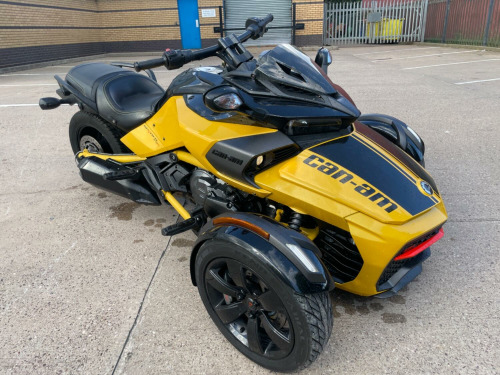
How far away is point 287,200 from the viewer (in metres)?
1.89

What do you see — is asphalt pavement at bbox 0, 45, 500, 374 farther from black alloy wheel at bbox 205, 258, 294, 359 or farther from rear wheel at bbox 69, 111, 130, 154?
rear wheel at bbox 69, 111, 130, 154

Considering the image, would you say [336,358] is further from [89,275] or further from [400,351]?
[89,275]

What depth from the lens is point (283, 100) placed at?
Answer: 1867 millimetres

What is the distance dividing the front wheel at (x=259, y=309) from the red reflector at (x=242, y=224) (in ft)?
0.36

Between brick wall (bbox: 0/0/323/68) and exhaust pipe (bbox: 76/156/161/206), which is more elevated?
brick wall (bbox: 0/0/323/68)

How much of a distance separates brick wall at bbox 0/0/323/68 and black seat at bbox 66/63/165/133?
12730 millimetres

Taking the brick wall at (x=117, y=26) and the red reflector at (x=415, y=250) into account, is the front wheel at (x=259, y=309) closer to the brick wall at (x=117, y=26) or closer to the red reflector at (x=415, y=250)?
the red reflector at (x=415, y=250)

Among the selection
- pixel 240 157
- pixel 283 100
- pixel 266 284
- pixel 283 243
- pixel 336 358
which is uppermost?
pixel 283 100

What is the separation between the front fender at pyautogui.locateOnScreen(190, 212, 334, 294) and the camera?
1.58 metres

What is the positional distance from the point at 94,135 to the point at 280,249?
8.99ft

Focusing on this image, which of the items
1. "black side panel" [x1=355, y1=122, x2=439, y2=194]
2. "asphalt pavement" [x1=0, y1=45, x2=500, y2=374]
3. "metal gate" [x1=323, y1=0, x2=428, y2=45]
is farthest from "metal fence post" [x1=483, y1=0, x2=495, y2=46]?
"black side panel" [x1=355, y1=122, x2=439, y2=194]

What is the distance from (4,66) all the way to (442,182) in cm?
1387

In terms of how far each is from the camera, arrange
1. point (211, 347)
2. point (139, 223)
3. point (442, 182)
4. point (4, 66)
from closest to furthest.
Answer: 1. point (211, 347)
2. point (139, 223)
3. point (442, 182)
4. point (4, 66)

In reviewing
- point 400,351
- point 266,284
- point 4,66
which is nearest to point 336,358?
point 400,351
